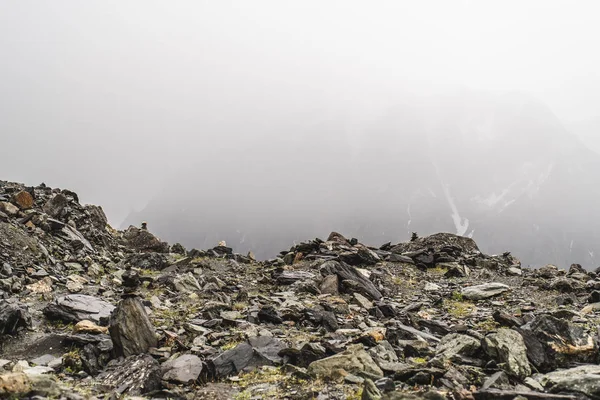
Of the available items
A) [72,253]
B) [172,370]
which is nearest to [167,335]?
[172,370]

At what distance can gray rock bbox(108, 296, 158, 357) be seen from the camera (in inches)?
380

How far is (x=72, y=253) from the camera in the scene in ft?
71.6

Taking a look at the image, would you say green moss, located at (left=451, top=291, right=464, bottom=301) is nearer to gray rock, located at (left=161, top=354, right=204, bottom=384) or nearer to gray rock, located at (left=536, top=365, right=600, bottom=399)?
gray rock, located at (left=536, top=365, right=600, bottom=399)

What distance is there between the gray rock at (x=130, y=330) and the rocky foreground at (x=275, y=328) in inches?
1.2

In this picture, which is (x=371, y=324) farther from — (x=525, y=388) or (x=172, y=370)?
(x=172, y=370)

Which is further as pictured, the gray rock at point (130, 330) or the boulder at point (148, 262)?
the boulder at point (148, 262)

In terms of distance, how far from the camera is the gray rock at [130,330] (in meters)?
9.65

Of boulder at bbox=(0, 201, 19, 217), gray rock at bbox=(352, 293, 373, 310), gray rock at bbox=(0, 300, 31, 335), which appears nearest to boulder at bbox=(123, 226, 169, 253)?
boulder at bbox=(0, 201, 19, 217)

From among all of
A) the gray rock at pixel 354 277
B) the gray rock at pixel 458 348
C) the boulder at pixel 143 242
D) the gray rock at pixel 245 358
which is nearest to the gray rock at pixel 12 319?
the gray rock at pixel 245 358

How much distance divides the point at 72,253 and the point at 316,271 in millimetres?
14587

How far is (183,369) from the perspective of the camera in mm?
8430

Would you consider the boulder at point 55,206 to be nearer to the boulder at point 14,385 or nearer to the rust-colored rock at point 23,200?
the rust-colored rock at point 23,200

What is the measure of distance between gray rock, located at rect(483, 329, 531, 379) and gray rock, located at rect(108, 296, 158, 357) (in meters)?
8.64

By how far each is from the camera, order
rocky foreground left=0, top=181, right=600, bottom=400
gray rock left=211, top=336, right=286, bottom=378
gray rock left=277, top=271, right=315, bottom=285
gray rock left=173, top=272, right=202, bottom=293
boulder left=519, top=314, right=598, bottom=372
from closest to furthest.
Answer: rocky foreground left=0, top=181, right=600, bottom=400
boulder left=519, top=314, right=598, bottom=372
gray rock left=211, top=336, right=286, bottom=378
gray rock left=173, top=272, right=202, bottom=293
gray rock left=277, top=271, right=315, bottom=285
